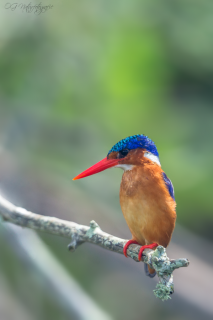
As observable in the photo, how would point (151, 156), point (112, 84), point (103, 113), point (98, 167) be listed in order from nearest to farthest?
point (98, 167) < point (151, 156) < point (112, 84) < point (103, 113)

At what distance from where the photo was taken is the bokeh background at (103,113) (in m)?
2.54

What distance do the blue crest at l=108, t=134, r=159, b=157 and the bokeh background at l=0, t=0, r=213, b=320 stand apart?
101cm

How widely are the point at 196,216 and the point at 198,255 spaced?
0.38 meters

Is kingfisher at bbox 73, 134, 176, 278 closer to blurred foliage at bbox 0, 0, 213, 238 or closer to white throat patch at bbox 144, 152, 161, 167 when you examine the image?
white throat patch at bbox 144, 152, 161, 167

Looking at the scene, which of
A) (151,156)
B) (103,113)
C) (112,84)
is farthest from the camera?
(103,113)

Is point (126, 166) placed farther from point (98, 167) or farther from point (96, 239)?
point (96, 239)

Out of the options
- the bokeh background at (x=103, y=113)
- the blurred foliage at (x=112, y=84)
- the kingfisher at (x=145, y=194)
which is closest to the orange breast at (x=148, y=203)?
the kingfisher at (x=145, y=194)

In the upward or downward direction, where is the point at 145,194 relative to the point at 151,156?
downward

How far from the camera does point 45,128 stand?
11.1 ft

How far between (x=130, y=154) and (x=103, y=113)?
2325mm

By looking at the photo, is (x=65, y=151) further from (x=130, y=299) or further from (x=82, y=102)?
(x=130, y=299)

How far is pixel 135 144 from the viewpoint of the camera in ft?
4.03

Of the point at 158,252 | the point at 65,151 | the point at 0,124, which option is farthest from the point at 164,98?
the point at 158,252

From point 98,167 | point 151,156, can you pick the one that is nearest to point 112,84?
point 151,156
